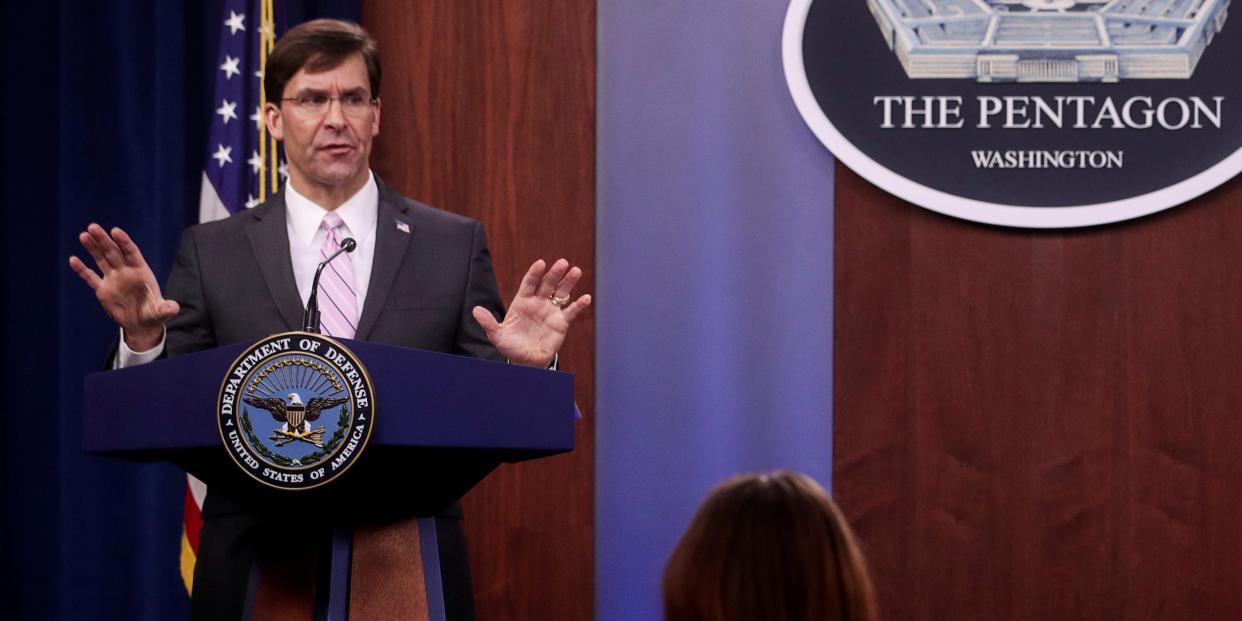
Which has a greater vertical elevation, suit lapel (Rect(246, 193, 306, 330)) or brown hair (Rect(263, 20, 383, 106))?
brown hair (Rect(263, 20, 383, 106))

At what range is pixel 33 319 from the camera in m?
3.75

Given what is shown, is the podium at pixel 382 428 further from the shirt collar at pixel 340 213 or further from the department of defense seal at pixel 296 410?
the shirt collar at pixel 340 213

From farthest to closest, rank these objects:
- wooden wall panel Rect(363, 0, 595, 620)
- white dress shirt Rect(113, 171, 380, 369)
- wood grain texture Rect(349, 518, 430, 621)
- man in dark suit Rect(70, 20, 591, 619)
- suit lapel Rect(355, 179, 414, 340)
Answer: wooden wall panel Rect(363, 0, 595, 620)
white dress shirt Rect(113, 171, 380, 369)
suit lapel Rect(355, 179, 414, 340)
man in dark suit Rect(70, 20, 591, 619)
wood grain texture Rect(349, 518, 430, 621)

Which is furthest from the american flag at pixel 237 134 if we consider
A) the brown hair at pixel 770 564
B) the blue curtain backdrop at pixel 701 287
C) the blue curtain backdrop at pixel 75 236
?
the brown hair at pixel 770 564

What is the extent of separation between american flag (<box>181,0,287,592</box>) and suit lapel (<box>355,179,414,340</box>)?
1183 mm

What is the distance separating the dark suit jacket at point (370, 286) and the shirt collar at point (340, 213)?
2cm

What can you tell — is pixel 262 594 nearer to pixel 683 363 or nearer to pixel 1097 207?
pixel 683 363

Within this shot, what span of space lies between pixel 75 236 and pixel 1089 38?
2.81 metres

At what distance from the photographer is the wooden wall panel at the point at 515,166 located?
150 inches

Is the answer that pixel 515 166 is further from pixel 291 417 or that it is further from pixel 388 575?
pixel 291 417

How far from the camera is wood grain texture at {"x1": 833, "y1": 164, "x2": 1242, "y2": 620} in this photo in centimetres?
363

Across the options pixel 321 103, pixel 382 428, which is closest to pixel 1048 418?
pixel 321 103

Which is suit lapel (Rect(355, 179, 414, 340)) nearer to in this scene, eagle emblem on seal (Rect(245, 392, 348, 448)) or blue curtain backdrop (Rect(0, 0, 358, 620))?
eagle emblem on seal (Rect(245, 392, 348, 448))

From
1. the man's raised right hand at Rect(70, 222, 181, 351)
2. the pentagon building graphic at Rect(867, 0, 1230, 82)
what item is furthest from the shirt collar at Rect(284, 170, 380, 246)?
the pentagon building graphic at Rect(867, 0, 1230, 82)
